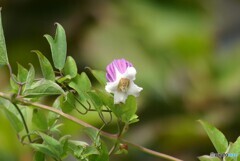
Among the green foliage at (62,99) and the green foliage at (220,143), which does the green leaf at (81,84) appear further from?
the green foliage at (220,143)

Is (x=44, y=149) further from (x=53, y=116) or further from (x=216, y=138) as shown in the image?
(x=216, y=138)

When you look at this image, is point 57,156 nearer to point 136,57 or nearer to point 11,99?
point 11,99

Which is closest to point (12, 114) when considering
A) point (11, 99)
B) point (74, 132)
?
point (11, 99)

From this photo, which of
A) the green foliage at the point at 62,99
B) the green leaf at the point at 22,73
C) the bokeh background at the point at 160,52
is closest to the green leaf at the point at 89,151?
the green foliage at the point at 62,99

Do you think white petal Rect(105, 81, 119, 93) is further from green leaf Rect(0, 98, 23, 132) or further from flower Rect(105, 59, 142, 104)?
green leaf Rect(0, 98, 23, 132)

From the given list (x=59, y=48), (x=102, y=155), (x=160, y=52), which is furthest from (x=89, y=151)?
(x=160, y=52)

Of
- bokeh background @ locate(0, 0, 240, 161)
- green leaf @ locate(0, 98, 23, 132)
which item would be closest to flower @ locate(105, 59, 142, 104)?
green leaf @ locate(0, 98, 23, 132)
